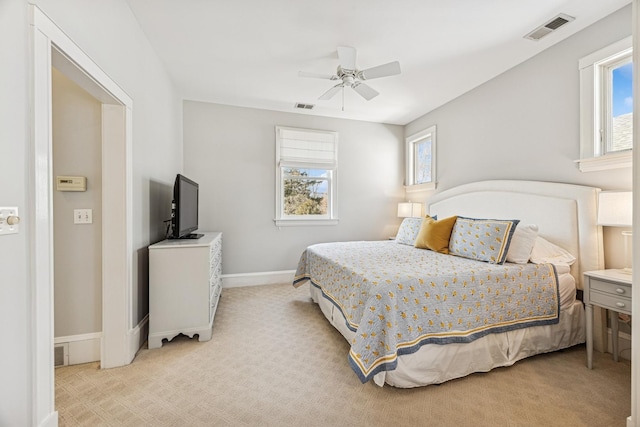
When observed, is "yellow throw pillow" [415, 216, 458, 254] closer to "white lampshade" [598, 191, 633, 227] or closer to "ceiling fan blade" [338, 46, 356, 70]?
"white lampshade" [598, 191, 633, 227]

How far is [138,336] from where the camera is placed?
228 cm

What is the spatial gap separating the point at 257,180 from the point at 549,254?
3.68 m

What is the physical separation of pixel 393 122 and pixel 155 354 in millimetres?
4765

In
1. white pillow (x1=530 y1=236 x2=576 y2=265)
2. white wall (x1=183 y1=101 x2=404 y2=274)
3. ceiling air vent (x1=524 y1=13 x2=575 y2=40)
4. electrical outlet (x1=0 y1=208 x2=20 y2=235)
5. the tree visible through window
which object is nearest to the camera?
electrical outlet (x1=0 y1=208 x2=20 y2=235)

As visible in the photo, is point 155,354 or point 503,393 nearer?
point 503,393

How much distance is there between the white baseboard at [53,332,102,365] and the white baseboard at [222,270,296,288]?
204 centimetres

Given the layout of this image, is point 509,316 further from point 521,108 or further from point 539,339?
point 521,108

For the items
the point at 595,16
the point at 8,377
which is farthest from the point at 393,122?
the point at 8,377

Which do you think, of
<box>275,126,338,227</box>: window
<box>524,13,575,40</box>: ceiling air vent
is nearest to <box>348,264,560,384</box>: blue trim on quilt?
<box>524,13,575,40</box>: ceiling air vent

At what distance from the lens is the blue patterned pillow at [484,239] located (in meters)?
2.36

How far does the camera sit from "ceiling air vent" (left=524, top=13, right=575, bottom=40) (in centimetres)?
228

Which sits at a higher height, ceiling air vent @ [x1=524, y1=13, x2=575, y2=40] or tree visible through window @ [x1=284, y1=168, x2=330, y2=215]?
ceiling air vent @ [x1=524, y1=13, x2=575, y2=40]

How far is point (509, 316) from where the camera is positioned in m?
2.08

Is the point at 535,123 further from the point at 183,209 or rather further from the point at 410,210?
the point at 183,209
